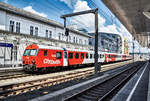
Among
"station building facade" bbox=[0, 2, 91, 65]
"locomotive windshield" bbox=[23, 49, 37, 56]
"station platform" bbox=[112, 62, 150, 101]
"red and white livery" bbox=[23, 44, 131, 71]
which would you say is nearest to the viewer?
"station platform" bbox=[112, 62, 150, 101]

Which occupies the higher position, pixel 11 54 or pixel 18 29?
pixel 18 29

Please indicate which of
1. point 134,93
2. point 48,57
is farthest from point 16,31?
point 134,93

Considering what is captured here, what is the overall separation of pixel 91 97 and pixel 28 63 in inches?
352

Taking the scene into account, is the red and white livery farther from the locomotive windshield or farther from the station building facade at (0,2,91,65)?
the station building facade at (0,2,91,65)

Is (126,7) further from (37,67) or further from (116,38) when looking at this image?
(116,38)

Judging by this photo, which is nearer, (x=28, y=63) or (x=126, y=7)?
(x=126, y=7)

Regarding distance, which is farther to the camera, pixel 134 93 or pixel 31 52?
pixel 31 52

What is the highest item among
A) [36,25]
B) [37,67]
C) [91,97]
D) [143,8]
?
[36,25]

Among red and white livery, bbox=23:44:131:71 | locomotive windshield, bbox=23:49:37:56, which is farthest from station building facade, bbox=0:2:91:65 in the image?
locomotive windshield, bbox=23:49:37:56

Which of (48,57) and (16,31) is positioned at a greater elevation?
(16,31)

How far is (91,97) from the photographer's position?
6.71 m

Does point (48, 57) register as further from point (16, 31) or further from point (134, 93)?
point (16, 31)

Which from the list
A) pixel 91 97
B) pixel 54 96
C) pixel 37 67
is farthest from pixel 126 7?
pixel 37 67

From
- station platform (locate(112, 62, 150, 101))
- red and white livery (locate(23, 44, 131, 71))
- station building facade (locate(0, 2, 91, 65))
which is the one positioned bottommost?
station platform (locate(112, 62, 150, 101))
